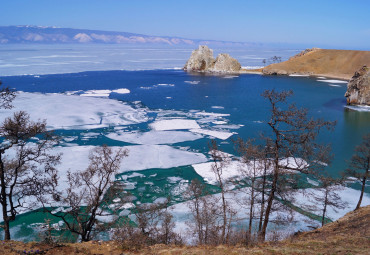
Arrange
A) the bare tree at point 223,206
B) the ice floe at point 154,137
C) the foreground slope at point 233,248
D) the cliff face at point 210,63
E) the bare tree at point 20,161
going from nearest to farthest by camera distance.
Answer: the foreground slope at point 233,248
the bare tree at point 20,161
the bare tree at point 223,206
the ice floe at point 154,137
the cliff face at point 210,63

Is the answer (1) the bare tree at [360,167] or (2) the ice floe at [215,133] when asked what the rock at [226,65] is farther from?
(1) the bare tree at [360,167]

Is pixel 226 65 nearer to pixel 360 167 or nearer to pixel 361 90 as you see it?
pixel 361 90

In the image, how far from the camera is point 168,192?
50.3 feet

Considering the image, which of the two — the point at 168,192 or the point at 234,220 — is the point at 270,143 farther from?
the point at 168,192

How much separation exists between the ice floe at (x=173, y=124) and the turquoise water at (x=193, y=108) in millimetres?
966

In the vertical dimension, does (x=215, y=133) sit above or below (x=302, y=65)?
below

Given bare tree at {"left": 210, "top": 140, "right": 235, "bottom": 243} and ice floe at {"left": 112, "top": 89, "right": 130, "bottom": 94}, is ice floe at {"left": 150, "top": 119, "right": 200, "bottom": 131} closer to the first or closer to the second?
bare tree at {"left": 210, "top": 140, "right": 235, "bottom": 243}

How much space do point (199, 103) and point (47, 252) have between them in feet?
103

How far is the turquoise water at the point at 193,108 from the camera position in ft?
55.5

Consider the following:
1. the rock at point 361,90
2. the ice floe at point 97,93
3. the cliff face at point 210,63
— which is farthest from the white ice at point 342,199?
the cliff face at point 210,63

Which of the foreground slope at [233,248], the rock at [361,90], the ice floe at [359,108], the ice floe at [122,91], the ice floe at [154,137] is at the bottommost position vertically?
the ice floe at [154,137]

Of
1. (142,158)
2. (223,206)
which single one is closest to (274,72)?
(142,158)

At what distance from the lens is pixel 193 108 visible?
3453 centimetres

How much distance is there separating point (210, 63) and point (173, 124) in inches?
2204
